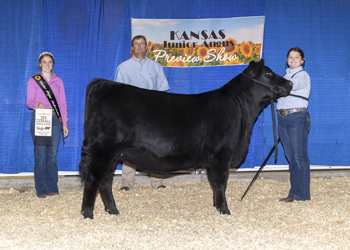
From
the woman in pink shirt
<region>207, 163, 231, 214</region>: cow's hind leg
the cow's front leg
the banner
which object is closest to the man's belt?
<region>207, 163, 231, 214</region>: cow's hind leg

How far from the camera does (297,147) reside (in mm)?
4430

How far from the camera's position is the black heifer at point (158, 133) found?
3.49 metres

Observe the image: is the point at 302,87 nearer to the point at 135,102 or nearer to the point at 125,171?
the point at 135,102

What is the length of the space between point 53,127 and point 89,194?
1.78 metres

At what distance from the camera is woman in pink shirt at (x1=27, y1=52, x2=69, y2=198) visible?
4880mm

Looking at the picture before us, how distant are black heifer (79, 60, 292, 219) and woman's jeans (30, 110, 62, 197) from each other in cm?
149

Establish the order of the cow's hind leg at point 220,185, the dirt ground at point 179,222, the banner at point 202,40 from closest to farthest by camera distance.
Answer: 1. the dirt ground at point 179,222
2. the cow's hind leg at point 220,185
3. the banner at point 202,40

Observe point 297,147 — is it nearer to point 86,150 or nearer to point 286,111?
point 286,111

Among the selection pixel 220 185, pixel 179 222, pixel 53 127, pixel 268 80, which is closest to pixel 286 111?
pixel 268 80

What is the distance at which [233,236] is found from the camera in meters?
3.03

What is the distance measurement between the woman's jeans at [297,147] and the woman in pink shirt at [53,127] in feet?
10.0

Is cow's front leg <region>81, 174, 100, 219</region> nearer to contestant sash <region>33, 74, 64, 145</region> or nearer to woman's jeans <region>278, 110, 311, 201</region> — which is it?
contestant sash <region>33, 74, 64, 145</region>

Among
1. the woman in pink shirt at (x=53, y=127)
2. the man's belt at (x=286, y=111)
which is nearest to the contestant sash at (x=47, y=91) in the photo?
the woman in pink shirt at (x=53, y=127)

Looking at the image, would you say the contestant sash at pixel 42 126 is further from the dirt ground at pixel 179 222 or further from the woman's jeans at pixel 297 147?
the woman's jeans at pixel 297 147
